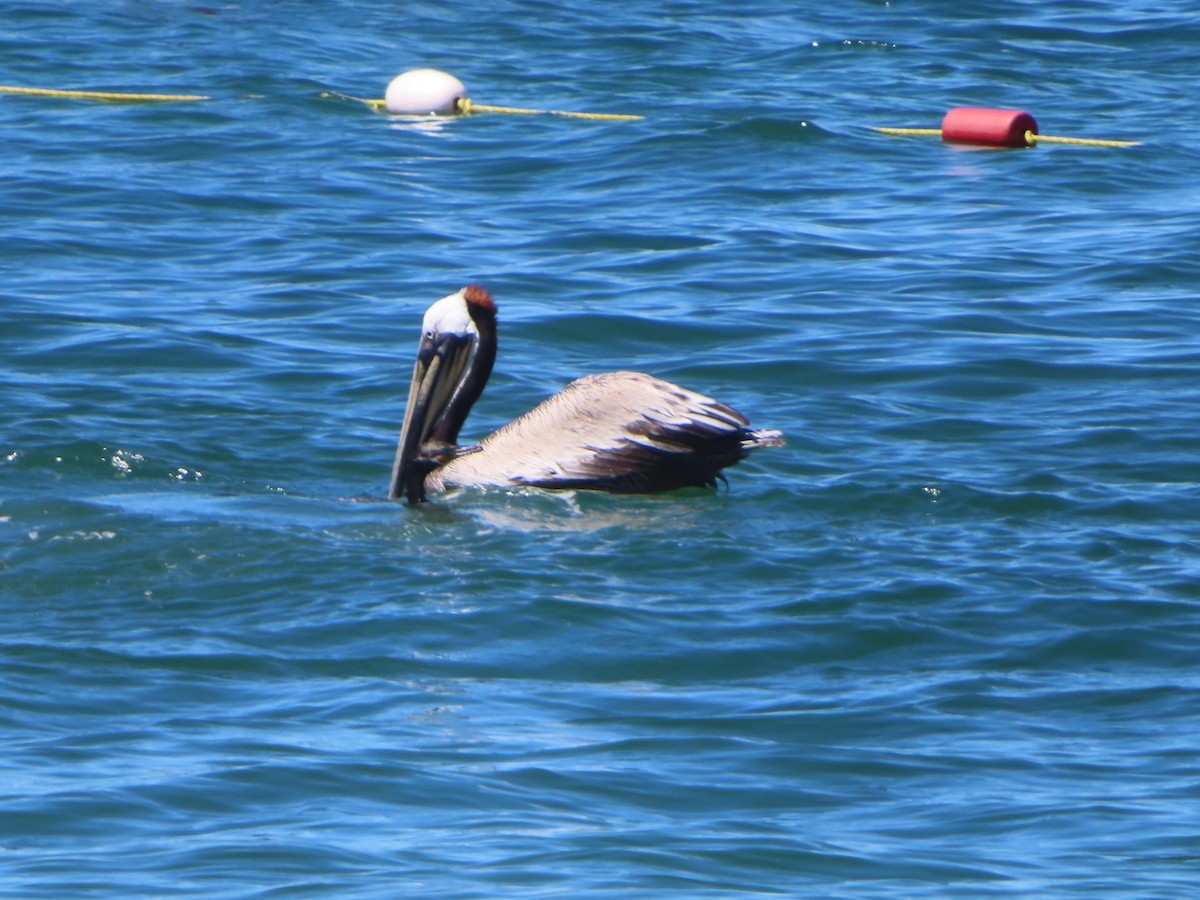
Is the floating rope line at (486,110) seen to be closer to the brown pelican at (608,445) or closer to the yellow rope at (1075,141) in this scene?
the yellow rope at (1075,141)

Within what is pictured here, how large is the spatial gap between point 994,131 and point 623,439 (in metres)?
8.46

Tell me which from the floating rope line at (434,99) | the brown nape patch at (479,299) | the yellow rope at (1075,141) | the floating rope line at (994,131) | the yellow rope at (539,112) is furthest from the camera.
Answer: the floating rope line at (434,99)

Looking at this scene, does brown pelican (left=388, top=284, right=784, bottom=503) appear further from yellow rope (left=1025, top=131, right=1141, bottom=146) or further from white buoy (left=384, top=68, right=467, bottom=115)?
white buoy (left=384, top=68, right=467, bottom=115)

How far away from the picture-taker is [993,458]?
28.7ft

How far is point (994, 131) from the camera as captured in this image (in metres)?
15.8

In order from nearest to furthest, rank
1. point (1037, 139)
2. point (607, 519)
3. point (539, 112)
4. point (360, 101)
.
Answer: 1. point (607, 519)
2. point (1037, 139)
3. point (539, 112)
4. point (360, 101)

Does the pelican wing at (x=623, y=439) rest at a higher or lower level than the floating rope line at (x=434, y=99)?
lower

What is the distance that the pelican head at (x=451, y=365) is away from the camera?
8.91 metres

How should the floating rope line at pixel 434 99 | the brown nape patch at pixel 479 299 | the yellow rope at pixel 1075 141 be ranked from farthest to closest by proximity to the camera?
1. the floating rope line at pixel 434 99
2. the yellow rope at pixel 1075 141
3. the brown nape patch at pixel 479 299

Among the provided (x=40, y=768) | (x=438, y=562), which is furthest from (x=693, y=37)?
(x=40, y=768)

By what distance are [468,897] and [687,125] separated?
41.2 ft

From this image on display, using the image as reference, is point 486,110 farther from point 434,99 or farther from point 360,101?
point 360,101

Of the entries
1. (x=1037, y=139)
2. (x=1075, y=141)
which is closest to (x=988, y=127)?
(x=1037, y=139)

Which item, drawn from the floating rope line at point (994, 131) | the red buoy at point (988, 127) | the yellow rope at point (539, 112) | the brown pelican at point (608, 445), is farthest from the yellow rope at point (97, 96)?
the brown pelican at point (608, 445)
